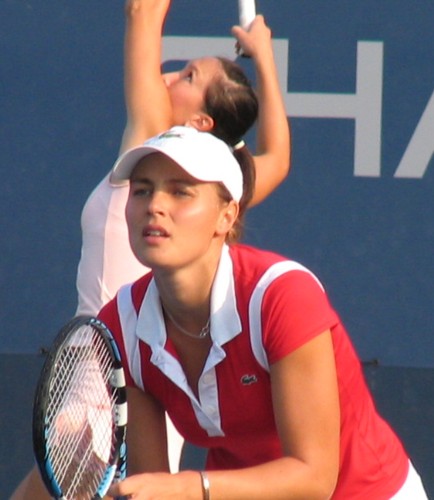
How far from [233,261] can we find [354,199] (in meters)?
1.40

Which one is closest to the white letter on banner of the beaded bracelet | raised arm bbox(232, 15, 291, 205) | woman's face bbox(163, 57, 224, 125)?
raised arm bbox(232, 15, 291, 205)

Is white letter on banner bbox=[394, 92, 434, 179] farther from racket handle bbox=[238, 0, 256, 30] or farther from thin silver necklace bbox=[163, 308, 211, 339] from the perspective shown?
thin silver necklace bbox=[163, 308, 211, 339]

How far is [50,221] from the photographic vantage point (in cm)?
375

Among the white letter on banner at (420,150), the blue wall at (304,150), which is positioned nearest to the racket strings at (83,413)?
the blue wall at (304,150)

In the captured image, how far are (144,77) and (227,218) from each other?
0.69m

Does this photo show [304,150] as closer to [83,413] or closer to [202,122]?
[202,122]

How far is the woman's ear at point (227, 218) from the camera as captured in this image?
90.4 inches

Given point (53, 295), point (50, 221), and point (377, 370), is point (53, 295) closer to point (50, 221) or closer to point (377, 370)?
point (50, 221)

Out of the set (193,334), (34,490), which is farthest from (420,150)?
(193,334)

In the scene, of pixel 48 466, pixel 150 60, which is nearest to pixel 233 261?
pixel 48 466

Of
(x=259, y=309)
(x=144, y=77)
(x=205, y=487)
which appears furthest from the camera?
(x=144, y=77)

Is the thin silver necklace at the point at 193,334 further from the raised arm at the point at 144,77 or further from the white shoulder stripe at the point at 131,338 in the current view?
the raised arm at the point at 144,77

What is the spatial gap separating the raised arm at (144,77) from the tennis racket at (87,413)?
24.2 inches

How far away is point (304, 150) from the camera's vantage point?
373cm
